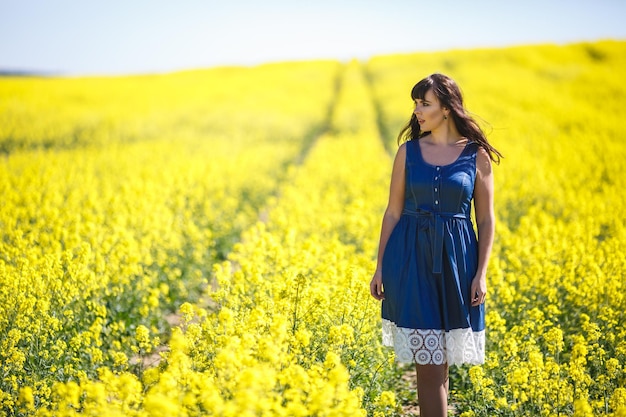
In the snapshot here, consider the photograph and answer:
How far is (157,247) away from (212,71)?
47847 millimetres

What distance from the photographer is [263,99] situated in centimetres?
3250

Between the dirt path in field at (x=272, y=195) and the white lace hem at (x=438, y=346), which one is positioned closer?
the white lace hem at (x=438, y=346)

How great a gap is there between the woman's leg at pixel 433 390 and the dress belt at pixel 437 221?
535mm

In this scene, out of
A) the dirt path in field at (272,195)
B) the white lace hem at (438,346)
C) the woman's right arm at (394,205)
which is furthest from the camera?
the dirt path in field at (272,195)

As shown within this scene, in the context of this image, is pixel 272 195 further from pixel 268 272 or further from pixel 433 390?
pixel 433 390

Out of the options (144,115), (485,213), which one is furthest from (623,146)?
(144,115)

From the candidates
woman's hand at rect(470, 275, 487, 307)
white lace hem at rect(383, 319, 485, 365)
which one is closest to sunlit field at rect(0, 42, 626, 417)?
white lace hem at rect(383, 319, 485, 365)

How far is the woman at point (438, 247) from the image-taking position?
3.41m

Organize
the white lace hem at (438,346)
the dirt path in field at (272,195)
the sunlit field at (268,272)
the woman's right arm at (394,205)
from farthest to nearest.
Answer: the dirt path in field at (272,195)
the woman's right arm at (394,205)
the white lace hem at (438,346)
the sunlit field at (268,272)

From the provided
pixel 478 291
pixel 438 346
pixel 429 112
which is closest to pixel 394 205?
pixel 429 112

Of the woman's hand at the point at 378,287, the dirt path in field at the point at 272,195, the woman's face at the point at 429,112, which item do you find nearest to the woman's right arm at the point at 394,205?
the woman's hand at the point at 378,287

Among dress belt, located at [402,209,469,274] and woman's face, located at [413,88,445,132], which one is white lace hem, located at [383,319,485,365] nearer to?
dress belt, located at [402,209,469,274]

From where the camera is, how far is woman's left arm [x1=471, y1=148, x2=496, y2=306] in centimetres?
347

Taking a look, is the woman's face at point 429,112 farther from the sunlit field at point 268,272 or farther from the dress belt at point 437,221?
the sunlit field at point 268,272
